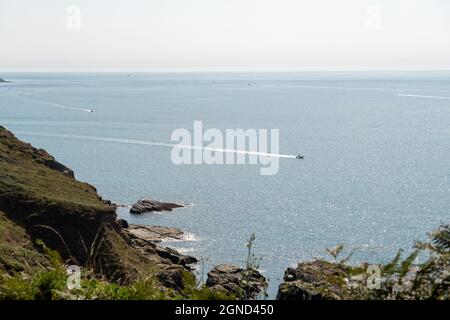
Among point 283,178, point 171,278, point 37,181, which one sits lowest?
point 283,178

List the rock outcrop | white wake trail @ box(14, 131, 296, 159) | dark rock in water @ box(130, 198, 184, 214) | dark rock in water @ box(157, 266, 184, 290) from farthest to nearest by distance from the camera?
white wake trail @ box(14, 131, 296, 159)
dark rock in water @ box(130, 198, 184, 214)
the rock outcrop
dark rock in water @ box(157, 266, 184, 290)

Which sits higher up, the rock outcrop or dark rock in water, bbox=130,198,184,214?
the rock outcrop

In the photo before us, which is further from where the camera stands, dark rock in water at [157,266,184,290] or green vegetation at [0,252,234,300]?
dark rock in water at [157,266,184,290]

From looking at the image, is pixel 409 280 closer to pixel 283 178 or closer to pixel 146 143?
pixel 283 178

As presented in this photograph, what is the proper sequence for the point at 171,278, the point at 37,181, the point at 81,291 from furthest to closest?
the point at 37,181
the point at 171,278
the point at 81,291

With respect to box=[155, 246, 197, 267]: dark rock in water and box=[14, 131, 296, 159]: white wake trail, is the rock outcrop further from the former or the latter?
box=[14, 131, 296, 159]: white wake trail

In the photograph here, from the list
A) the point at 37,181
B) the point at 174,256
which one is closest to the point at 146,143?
the point at 37,181

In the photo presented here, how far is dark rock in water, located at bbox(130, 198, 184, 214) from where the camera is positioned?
70312 mm

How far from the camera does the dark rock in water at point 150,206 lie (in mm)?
70312

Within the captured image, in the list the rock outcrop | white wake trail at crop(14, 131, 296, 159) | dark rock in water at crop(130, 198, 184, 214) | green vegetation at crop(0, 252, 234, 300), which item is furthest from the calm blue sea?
green vegetation at crop(0, 252, 234, 300)

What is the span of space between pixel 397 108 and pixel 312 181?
10665 cm

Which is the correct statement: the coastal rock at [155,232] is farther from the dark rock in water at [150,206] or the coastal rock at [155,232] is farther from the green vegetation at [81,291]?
the green vegetation at [81,291]

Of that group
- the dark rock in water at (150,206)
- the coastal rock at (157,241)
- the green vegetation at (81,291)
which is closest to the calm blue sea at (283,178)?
the dark rock in water at (150,206)

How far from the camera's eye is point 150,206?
71250mm
